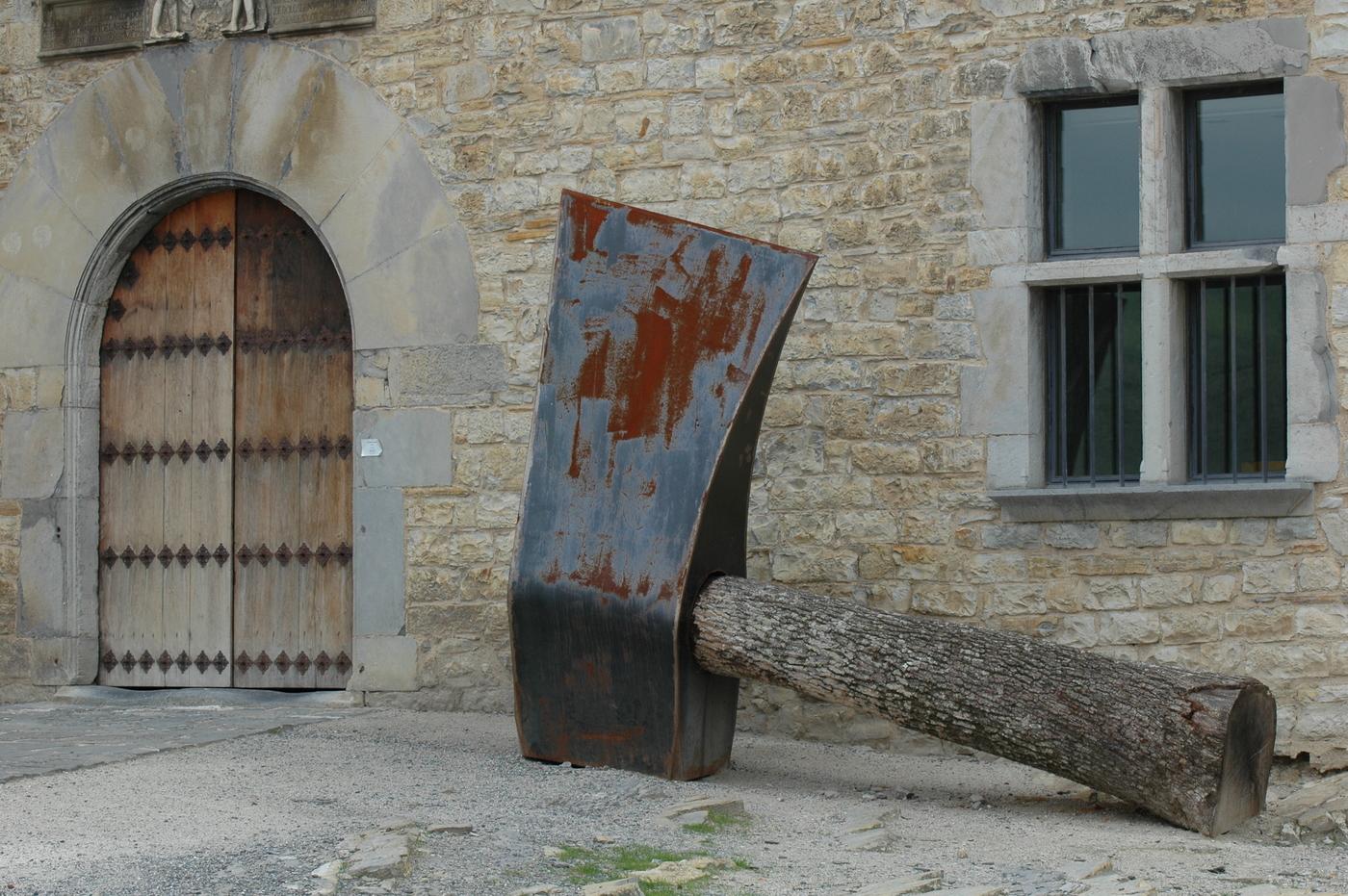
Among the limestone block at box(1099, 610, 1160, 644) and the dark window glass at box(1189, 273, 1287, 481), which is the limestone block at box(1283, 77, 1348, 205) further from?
the limestone block at box(1099, 610, 1160, 644)

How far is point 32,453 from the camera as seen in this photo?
24.6ft

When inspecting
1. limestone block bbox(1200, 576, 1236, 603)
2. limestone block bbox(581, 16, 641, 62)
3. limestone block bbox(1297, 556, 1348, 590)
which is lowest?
limestone block bbox(1200, 576, 1236, 603)

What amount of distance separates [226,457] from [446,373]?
3.89 feet

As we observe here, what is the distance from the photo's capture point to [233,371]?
7.48 metres

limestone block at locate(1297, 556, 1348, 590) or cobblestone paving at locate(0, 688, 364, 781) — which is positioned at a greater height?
limestone block at locate(1297, 556, 1348, 590)

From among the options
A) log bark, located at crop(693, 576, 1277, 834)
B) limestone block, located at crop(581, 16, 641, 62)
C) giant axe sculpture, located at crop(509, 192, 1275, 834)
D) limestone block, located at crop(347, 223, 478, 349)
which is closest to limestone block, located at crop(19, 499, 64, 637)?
limestone block, located at crop(347, 223, 478, 349)

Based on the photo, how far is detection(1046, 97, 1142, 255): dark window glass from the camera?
6.21 m

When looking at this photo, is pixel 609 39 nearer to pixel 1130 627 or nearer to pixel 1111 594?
pixel 1111 594

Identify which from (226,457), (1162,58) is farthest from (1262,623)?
(226,457)

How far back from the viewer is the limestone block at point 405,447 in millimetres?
6992

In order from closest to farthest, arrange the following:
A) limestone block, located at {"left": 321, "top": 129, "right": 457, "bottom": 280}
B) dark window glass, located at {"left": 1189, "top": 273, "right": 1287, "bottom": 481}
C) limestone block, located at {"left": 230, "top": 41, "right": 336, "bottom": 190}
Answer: dark window glass, located at {"left": 1189, "top": 273, "right": 1287, "bottom": 481}, limestone block, located at {"left": 321, "top": 129, "right": 457, "bottom": 280}, limestone block, located at {"left": 230, "top": 41, "right": 336, "bottom": 190}

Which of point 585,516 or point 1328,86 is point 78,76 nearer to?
point 585,516

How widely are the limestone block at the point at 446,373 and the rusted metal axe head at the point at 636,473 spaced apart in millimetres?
1586

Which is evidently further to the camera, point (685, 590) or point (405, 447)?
point (405, 447)
